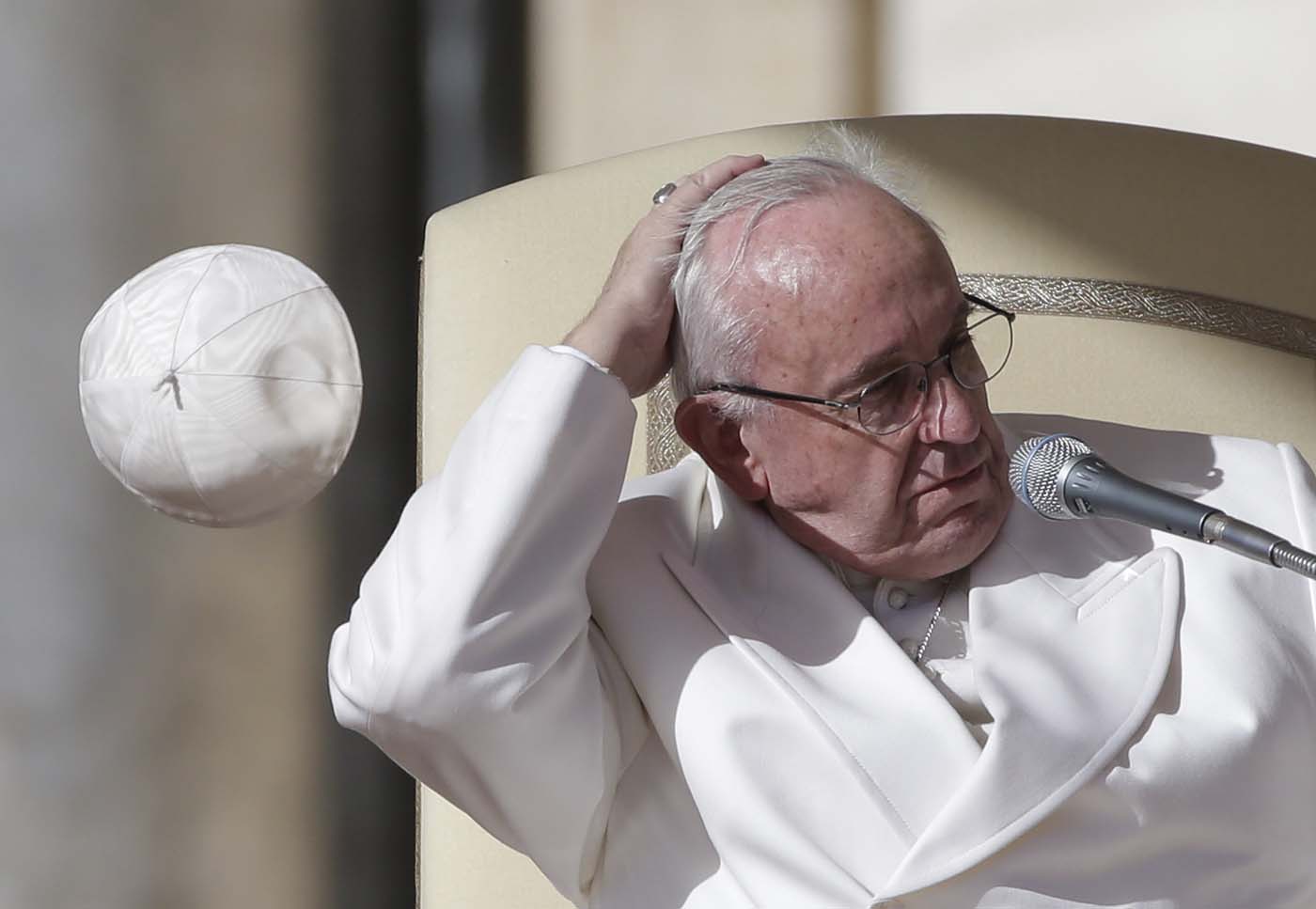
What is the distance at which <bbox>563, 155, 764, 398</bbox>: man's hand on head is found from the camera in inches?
65.6

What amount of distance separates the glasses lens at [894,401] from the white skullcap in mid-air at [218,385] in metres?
0.56

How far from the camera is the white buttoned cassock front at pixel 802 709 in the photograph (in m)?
1.50

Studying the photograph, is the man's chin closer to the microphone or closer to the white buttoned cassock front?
the white buttoned cassock front

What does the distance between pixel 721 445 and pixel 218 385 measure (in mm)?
511

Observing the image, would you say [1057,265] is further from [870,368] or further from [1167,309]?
[870,368]

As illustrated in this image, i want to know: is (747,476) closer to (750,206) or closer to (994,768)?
(750,206)

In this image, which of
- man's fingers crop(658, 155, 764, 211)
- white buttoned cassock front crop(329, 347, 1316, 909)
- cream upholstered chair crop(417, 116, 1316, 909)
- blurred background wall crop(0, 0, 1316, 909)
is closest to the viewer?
white buttoned cassock front crop(329, 347, 1316, 909)

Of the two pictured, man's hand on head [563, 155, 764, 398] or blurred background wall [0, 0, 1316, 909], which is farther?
blurred background wall [0, 0, 1316, 909]

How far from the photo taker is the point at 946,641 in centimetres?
168

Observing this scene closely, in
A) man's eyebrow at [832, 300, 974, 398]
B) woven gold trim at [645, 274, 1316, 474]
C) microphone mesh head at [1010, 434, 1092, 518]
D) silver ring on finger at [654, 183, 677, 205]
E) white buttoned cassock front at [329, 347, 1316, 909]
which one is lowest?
white buttoned cassock front at [329, 347, 1316, 909]

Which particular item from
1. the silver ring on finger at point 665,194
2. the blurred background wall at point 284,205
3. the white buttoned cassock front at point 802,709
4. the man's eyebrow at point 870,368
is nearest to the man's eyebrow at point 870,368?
the man's eyebrow at point 870,368

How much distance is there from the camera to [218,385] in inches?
65.6

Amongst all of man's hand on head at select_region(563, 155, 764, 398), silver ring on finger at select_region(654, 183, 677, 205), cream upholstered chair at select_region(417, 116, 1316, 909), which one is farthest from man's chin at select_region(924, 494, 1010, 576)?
cream upholstered chair at select_region(417, 116, 1316, 909)

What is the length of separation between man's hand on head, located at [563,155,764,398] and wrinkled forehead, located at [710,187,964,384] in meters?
0.10
